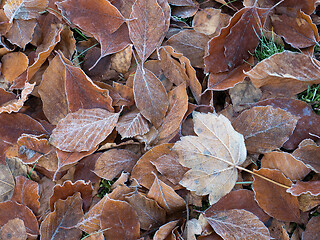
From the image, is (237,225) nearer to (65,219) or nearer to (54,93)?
(65,219)

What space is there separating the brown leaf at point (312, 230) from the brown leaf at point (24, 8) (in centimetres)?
102

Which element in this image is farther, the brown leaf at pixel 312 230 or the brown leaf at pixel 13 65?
the brown leaf at pixel 13 65

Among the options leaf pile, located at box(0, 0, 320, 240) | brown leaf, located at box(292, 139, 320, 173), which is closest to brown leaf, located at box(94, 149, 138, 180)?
leaf pile, located at box(0, 0, 320, 240)

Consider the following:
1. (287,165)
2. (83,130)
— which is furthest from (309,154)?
(83,130)

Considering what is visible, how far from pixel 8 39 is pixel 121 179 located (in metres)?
0.60

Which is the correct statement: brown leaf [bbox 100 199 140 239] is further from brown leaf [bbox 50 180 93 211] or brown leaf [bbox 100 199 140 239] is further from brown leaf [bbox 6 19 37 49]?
brown leaf [bbox 6 19 37 49]

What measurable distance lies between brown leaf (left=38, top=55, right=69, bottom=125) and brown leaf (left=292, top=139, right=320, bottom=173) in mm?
674

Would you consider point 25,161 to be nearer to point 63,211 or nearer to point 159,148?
point 63,211

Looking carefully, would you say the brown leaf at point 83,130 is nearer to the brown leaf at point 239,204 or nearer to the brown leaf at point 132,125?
the brown leaf at point 132,125

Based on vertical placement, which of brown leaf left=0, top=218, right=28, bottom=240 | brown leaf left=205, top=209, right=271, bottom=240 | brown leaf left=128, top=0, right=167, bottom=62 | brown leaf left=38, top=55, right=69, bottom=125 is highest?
brown leaf left=128, top=0, right=167, bottom=62

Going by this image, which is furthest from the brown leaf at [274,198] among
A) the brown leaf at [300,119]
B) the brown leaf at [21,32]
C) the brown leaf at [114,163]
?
the brown leaf at [21,32]

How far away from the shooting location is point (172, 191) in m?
0.87

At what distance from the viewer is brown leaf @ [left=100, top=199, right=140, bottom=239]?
2.85 ft

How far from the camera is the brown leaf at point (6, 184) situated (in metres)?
1.00
